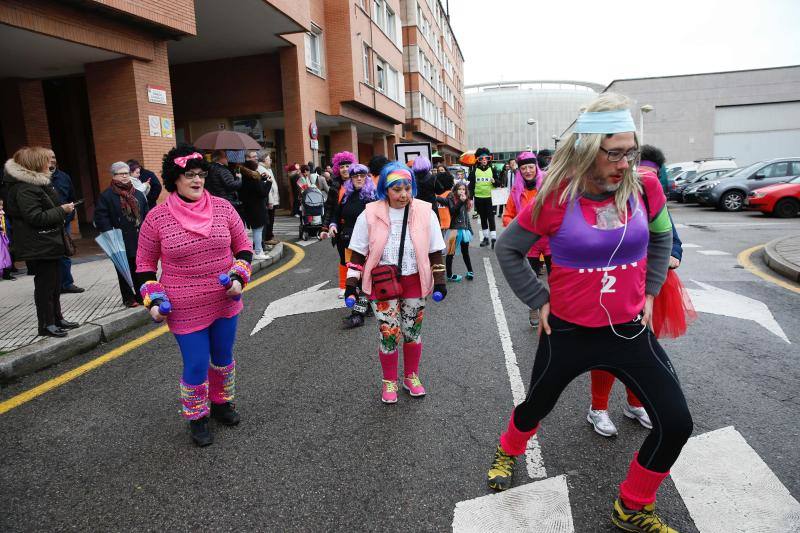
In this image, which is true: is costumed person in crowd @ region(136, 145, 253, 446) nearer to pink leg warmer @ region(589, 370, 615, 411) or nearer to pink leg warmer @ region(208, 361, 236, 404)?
pink leg warmer @ region(208, 361, 236, 404)

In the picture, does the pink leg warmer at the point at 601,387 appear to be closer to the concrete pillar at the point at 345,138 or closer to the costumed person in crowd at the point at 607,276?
the costumed person in crowd at the point at 607,276

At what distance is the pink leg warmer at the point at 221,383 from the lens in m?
3.54

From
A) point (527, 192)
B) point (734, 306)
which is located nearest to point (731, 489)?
point (527, 192)

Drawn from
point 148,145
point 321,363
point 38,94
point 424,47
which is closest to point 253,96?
point 38,94

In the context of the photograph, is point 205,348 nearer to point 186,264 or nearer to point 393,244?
point 186,264

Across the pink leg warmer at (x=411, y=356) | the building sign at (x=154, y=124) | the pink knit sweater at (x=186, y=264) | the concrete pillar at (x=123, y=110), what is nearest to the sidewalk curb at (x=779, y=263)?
the pink leg warmer at (x=411, y=356)

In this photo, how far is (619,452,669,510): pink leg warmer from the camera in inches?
88.6

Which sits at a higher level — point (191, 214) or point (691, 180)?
point (191, 214)

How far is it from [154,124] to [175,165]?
9.69 m

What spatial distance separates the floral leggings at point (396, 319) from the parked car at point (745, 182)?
17.9 meters

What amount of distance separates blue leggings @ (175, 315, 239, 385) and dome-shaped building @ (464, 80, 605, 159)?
93755mm

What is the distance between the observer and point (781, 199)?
15.8m

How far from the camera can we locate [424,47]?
126 feet

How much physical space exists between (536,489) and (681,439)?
0.82 meters
